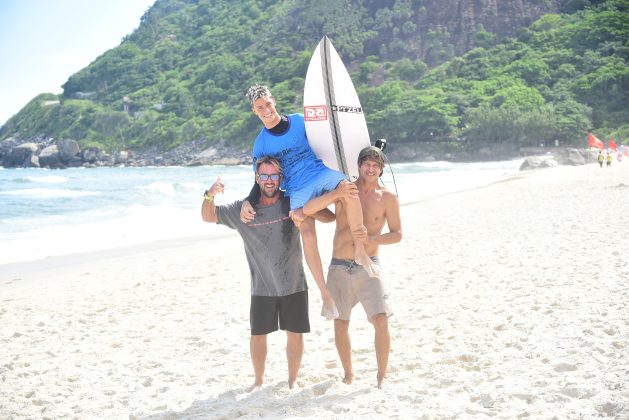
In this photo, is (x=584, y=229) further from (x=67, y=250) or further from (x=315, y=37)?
(x=315, y=37)

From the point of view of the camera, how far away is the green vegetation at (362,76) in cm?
6094

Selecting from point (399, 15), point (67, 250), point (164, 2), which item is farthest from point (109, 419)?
point (164, 2)

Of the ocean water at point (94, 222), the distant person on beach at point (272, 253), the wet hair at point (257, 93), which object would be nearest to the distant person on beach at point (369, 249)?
the distant person on beach at point (272, 253)

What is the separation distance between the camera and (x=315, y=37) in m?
95.2

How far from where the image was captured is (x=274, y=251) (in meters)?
3.35

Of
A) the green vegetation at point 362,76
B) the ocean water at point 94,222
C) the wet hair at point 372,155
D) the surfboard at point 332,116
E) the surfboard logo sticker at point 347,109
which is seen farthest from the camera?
the green vegetation at point 362,76

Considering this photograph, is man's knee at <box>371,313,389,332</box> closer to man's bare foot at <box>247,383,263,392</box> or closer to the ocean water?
man's bare foot at <box>247,383,263,392</box>

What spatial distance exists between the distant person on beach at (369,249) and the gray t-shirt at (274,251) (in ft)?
0.73

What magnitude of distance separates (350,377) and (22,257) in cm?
815

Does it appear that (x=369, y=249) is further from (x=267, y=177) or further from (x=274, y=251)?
(x=267, y=177)

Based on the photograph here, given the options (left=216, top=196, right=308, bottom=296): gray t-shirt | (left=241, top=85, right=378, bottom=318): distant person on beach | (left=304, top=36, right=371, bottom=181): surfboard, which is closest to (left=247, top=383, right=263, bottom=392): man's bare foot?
(left=216, top=196, right=308, bottom=296): gray t-shirt

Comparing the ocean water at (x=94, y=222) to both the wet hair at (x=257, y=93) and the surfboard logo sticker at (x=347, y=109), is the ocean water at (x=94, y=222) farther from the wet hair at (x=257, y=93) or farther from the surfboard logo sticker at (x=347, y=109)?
the wet hair at (x=257, y=93)

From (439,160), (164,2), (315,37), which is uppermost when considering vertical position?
(164,2)

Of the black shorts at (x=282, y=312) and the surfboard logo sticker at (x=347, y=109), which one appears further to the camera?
the surfboard logo sticker at (x=347, y=109)
